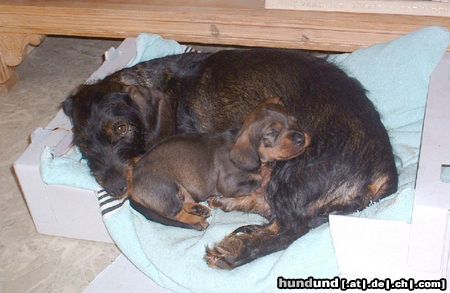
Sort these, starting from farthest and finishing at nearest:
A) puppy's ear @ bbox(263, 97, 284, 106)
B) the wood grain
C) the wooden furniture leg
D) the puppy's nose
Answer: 1. the wooden furniture leg
2. the wood grain
3. puppy's ear @ bbox(263, 97, 284, 106)
4. the puppy's nose

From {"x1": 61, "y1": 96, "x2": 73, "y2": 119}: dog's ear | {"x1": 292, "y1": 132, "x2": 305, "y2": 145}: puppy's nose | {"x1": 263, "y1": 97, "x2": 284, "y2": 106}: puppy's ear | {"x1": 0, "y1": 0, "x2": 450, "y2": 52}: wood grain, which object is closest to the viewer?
{"x1": 292, "y1": 132, "x2": 305, "y2": 145}: puppy's nose

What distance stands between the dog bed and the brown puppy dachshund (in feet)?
0.25

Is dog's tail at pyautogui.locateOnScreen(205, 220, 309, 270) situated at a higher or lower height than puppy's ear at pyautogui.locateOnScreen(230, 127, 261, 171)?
lower

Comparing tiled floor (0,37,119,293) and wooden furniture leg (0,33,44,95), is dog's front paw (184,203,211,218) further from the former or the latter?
wooden furniture leg (0,33,44,95)

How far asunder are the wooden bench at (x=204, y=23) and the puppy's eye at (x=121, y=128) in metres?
0.94

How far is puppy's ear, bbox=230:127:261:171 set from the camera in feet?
7.11

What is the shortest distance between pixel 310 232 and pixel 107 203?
0.70 metres

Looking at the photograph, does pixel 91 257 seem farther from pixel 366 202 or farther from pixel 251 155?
pixel 366 202

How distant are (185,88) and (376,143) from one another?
29.7 inches

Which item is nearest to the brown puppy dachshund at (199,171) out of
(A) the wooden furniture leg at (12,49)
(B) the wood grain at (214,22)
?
A: (B) the wood grain at (214,22)

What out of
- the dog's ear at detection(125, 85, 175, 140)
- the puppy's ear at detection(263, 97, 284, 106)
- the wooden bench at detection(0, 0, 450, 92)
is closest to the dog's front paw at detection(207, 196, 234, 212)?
the dog's ear at detection(125, 85, 175, 140)

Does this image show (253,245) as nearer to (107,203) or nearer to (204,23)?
(107,203)

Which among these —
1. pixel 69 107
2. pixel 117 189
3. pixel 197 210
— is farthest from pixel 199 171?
pixel 69 107

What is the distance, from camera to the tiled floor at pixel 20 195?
2395mm
